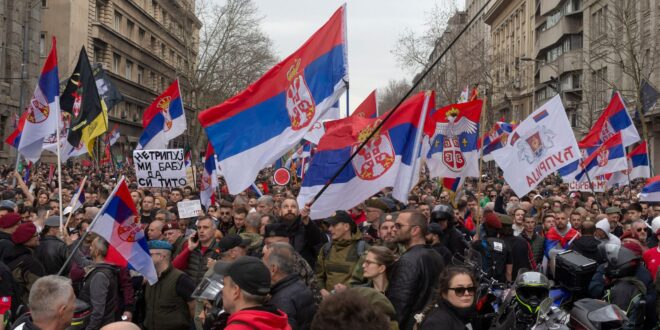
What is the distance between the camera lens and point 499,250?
8312 millimetres

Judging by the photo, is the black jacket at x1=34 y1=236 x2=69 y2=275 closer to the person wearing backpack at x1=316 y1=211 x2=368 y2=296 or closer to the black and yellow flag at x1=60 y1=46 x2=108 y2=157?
the person wearing backpack at x1=316 y1=211 x2=368 y2=296

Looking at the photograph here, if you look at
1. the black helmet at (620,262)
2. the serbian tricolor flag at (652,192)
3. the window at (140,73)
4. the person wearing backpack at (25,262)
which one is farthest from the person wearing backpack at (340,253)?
the window at (140,73)

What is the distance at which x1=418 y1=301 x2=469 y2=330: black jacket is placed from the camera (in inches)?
179

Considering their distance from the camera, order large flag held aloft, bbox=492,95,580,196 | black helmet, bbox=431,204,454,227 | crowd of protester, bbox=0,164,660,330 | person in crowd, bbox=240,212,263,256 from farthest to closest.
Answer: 1. large flag held aloft, bbox=492,95,580,196
2. black helmet, bbox=431,204,454,227
3. person in crowd, bbox=240,212,263,256
4. crowd of protester, bbox=0,164,660,330

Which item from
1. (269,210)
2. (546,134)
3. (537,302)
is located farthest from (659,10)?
(537,302)

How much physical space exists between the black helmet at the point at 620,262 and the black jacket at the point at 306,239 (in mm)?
2862

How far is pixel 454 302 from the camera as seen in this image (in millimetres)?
4691

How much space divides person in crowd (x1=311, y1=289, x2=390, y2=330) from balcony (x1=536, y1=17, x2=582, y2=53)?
174 ft

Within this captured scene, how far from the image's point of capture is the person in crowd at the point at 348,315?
10.2 feet

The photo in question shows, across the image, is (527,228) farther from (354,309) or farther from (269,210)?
(354,309)

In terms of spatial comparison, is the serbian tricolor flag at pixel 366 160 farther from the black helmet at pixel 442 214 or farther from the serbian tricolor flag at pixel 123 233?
the serbian tricolor flag at pixel 123 233

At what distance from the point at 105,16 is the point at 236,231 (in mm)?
45935

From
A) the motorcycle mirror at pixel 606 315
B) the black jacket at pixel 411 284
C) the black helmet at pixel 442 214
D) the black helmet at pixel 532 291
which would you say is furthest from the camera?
the black helmet at pixel 442 214

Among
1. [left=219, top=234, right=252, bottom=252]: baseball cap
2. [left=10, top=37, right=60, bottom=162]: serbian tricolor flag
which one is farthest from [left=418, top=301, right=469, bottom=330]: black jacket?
[left=10, top=37, right=60, bottom=162]: serbian tricolor flag
